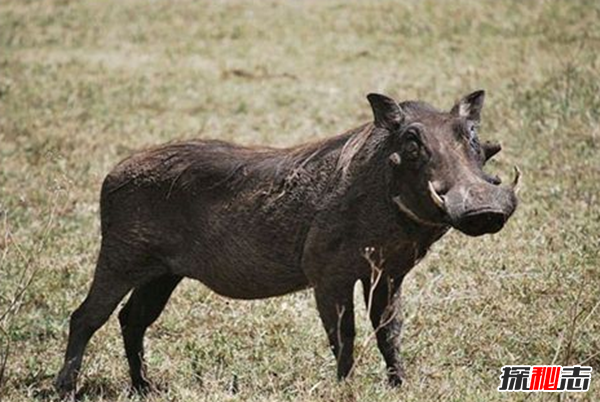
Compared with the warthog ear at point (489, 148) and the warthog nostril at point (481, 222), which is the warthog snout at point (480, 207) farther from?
the warthog ear at point (489, 148)

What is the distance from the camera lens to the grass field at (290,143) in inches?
236

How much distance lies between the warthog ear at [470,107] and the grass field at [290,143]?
3.07 feet

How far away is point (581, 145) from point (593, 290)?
3.51m

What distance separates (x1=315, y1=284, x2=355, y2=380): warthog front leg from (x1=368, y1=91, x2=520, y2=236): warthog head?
444mm

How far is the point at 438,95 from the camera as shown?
12391 mm

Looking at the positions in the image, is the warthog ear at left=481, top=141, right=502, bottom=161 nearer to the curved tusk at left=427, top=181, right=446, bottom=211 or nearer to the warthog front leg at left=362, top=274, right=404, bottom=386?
the curved tusk at left=427, top=181, right=446, bottom=211

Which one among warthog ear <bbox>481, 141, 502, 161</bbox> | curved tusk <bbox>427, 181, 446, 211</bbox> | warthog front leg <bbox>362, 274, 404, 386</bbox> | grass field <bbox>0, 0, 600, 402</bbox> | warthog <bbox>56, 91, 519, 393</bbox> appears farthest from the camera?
grass field <bbox>0, 0, 600, 402</bbox>

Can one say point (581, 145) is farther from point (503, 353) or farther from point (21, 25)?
point (21, 25)

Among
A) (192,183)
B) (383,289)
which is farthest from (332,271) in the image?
(192,183)

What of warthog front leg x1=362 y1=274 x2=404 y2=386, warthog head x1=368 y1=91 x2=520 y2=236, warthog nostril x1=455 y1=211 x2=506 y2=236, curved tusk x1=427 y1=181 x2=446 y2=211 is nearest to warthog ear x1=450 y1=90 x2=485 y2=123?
warthog head x1=368 y1=91 x2=520 y2=236

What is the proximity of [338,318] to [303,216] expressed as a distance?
0.47 metres

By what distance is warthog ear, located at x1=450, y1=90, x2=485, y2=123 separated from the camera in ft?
16.9

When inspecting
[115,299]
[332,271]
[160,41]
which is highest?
[332,271]

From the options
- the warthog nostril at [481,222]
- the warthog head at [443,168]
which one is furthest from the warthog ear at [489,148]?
the warthog nostril at [481,222]
